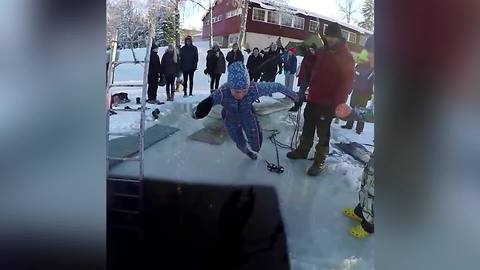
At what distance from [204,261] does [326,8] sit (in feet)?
3.07

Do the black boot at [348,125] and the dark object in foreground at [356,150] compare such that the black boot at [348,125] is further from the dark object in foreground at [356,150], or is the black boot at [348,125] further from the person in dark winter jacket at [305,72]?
the person in dark winter jacket at [305,72]

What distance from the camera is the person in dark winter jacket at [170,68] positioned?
3.99 feet

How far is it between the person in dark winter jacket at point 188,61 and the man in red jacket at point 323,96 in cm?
40

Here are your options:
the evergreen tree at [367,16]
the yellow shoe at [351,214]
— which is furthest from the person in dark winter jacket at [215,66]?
the yellow shoe at [351,214]

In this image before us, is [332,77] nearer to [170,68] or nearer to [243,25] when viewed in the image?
[243,25]

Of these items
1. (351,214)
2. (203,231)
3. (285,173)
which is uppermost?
(285,173)

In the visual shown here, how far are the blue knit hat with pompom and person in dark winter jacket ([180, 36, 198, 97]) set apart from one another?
131 millimetres

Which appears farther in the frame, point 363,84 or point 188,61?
point 188,61

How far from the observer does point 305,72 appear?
3.84 feet

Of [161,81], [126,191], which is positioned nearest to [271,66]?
[161,81]

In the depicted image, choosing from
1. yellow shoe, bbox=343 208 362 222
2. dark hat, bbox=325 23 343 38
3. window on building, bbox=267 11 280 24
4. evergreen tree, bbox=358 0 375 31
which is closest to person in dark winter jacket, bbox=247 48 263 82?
window on building, bbox=267 11 280 24

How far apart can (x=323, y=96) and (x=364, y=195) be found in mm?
340

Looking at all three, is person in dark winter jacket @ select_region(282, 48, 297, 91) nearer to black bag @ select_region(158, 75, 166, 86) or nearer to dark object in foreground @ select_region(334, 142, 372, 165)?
dark object in foreground @ select_region(334, 142, 372, 165)
